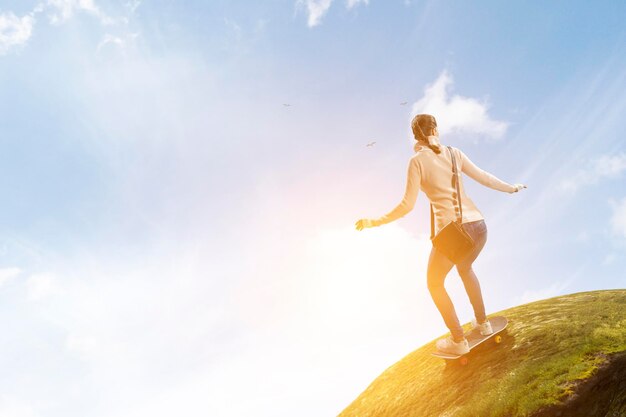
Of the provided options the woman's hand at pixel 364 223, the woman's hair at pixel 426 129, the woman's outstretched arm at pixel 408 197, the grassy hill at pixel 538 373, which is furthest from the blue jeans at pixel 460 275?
the woman's hair at pixel 426 129

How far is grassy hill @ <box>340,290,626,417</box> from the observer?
525 cm

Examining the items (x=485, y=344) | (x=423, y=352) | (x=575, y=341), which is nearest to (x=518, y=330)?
(x=485, y=344)

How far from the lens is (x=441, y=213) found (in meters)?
7.00

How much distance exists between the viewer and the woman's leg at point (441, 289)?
708cm

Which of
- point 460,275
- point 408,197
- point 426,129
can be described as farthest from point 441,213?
point 426,129

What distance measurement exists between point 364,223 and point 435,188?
1.23m

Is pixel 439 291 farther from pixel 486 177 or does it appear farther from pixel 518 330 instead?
pixel 486 177

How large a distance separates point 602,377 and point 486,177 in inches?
138

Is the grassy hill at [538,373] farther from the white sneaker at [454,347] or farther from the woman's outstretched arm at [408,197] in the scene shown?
the woman's outstretched arm at [408,197]

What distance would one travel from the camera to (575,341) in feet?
20.7

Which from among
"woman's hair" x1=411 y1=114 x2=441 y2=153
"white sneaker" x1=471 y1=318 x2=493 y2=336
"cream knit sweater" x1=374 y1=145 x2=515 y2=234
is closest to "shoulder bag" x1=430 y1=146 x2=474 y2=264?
"cream knit sweater" x1=374 y1=145 x2=515 y2=234

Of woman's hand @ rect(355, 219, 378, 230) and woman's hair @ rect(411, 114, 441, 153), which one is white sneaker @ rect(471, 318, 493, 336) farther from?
woman's hair @ rect(411, 114, 441, 153)

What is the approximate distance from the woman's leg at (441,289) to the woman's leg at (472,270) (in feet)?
0.77

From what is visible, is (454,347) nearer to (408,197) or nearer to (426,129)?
(408,197)
